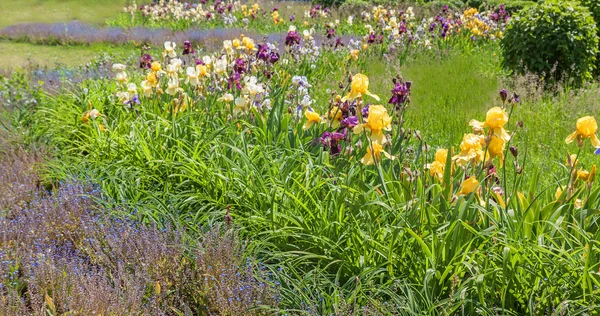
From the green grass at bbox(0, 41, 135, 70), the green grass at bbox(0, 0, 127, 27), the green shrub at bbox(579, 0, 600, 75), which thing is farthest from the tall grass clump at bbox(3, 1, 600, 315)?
the green grass at bbox(0, 0, 127, 27)

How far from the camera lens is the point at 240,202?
11.1 feet

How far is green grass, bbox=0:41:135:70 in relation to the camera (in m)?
11.3

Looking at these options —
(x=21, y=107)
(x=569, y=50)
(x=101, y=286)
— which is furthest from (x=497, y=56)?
(x=101, y=286)

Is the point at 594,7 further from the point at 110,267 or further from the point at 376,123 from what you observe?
the point at 110,267

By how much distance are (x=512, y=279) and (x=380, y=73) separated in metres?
6.17

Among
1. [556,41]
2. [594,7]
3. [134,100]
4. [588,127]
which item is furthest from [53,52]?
[588,127]

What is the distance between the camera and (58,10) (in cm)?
2084

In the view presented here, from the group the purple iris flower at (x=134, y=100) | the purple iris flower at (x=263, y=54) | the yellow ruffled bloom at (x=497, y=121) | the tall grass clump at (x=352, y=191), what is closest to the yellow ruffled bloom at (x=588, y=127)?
the tall grass clump at (x=352, y=191)

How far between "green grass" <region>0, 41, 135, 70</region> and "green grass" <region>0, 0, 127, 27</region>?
5.23 m

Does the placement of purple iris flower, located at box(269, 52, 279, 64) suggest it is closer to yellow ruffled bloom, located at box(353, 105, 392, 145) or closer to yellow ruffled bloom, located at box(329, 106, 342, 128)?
yellow ruffled bloom, located at box(329, 106, 342, 128)

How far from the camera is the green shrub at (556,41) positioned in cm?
743

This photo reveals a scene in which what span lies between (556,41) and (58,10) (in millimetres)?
18102

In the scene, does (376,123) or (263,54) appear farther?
(263,54)

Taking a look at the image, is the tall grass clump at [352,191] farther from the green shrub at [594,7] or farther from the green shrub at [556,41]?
the green shrub at [594,7]
